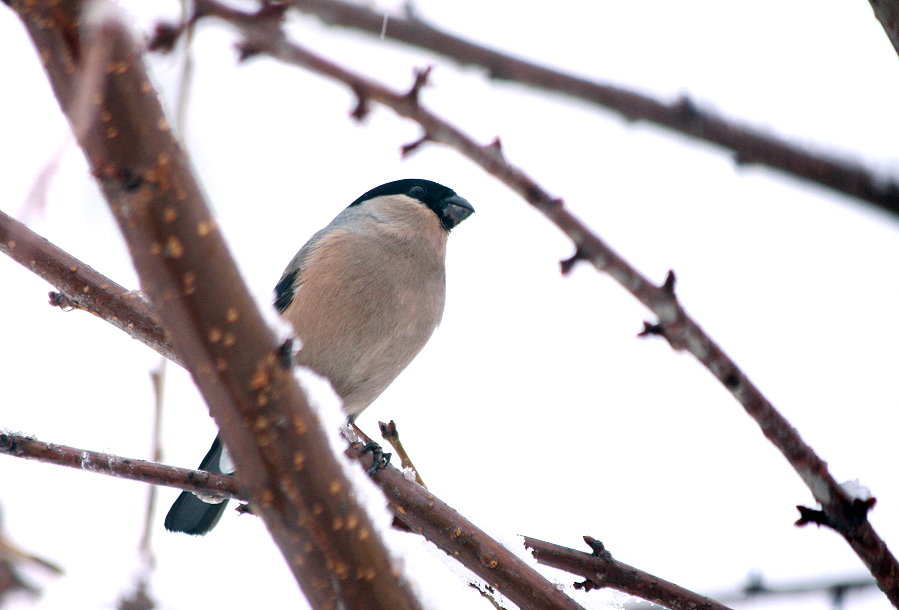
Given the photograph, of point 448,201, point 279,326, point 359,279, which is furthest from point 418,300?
point 279,326

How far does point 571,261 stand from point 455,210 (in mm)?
3795

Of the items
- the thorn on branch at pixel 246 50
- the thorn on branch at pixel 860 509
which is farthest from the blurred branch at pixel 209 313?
the thorn on branch at pixel 860 509

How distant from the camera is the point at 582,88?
112cm

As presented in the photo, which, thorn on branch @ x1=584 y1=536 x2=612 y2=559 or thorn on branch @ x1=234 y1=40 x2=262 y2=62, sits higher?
thorn on branch @ x1=234 y1=40 x2=262 y2=62

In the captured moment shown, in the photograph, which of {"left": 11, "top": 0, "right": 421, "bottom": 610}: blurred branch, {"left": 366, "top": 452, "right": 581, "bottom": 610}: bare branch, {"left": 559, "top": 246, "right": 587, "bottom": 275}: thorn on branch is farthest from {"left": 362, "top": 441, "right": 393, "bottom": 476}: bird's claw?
{"left": 559, "top": 246, "right": 587, "bottom": 275}: thorn on branch

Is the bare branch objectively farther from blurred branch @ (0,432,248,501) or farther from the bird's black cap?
the bird's black cap

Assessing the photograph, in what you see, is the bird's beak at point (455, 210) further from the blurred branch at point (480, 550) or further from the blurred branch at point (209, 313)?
the blurred branch at point (209, 313)

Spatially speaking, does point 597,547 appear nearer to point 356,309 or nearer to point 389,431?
point 389,431

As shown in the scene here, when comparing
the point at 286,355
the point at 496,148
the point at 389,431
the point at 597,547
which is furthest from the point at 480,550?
the point at 496,148

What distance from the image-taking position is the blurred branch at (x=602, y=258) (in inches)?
50.0

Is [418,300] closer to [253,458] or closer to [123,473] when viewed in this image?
[123,473]

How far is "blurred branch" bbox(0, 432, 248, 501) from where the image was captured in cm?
218

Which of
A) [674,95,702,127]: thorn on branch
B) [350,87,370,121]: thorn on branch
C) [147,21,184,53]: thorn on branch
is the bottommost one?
[674,95,702,127]: thorn on branch

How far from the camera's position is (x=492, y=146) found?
138cm
